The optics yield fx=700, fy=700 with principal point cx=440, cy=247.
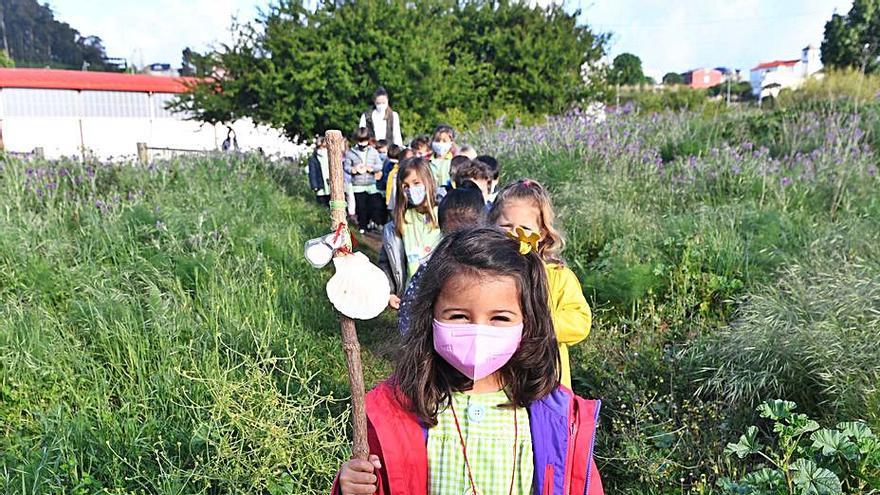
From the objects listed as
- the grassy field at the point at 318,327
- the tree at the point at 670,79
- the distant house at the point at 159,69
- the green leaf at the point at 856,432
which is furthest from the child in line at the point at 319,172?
the distant house at the point at 159,69

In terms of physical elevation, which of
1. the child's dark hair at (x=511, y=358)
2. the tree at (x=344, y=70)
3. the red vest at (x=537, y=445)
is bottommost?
the red vest at (x=537, y=445)

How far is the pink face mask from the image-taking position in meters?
1.77

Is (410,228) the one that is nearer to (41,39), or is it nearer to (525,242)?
(525,242)

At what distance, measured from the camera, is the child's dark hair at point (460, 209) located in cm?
446

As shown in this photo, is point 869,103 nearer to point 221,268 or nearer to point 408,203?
point 408,203

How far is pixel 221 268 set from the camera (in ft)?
17.9

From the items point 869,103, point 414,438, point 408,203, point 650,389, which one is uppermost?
point 869,103

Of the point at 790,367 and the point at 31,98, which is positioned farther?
the point at 31,98

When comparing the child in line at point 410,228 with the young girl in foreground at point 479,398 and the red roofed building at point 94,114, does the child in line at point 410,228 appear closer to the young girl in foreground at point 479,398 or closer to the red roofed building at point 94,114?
the young girl in foreground at point 479,398

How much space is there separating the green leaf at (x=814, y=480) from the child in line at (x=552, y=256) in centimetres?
92

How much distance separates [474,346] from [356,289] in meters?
0.37

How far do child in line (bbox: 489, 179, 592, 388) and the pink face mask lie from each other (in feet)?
3.67

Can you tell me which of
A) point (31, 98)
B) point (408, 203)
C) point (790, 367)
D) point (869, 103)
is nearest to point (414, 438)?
point (790, 367)

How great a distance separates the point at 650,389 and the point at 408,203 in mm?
2122
